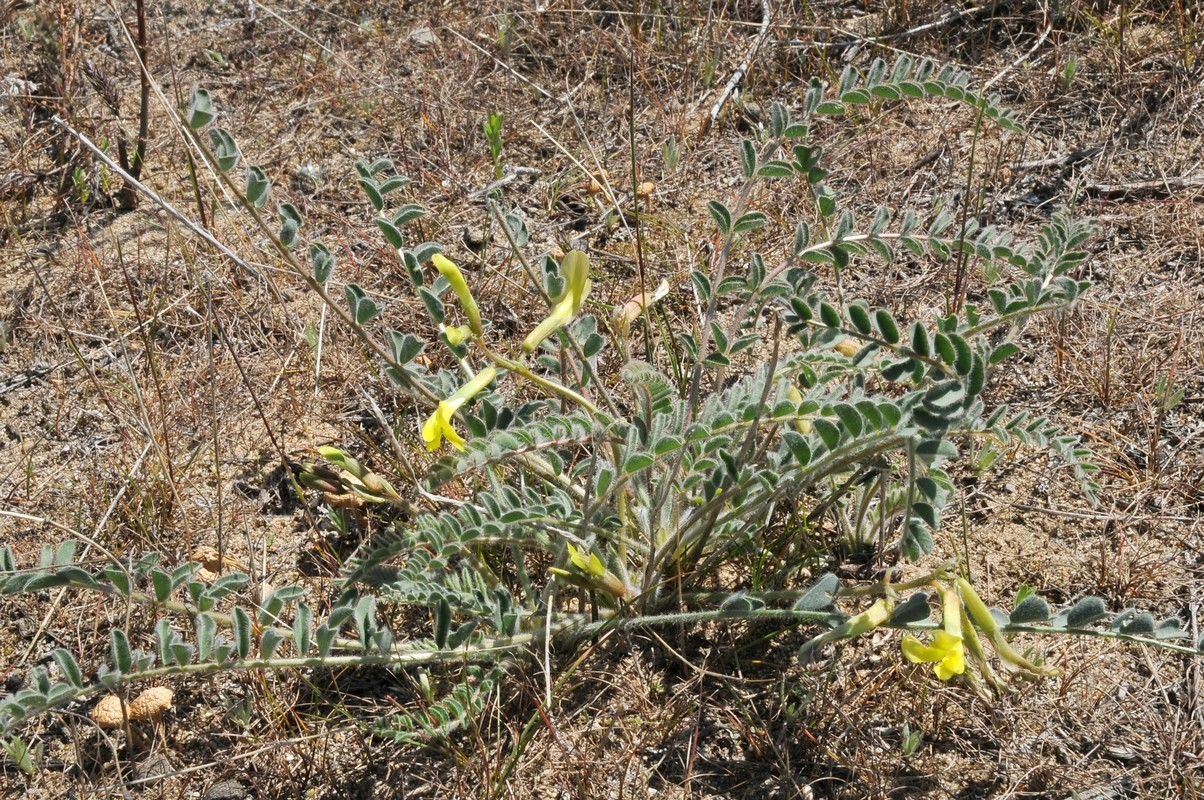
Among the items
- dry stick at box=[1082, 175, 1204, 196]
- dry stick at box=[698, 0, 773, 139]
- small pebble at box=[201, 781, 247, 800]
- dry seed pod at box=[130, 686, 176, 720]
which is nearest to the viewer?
small pebble at box=[201, 781, 247, 800]

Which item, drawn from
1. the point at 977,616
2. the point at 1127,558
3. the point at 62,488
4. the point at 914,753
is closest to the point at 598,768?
the point at 914,753

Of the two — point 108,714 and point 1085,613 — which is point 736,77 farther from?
point 108,714

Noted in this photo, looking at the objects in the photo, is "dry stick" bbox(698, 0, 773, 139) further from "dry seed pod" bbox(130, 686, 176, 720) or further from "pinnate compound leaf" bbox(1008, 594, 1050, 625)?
"dry seed pod" bbox(130, 686, 176, 720)

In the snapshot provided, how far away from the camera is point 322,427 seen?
2.77m

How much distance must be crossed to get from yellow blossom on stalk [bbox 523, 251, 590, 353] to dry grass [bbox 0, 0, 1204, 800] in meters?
0.69

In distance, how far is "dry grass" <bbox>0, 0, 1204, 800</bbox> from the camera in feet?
6.57

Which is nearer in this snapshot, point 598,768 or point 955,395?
point 955,395

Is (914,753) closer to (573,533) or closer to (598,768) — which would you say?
(598,768)

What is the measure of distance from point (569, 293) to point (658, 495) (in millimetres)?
495

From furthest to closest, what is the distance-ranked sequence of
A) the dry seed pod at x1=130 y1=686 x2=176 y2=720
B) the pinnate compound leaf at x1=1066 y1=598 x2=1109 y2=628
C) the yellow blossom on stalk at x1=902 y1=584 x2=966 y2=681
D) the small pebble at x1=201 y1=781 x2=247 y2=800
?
the dry seed pod at x1=130 y1=686 x2=176 y2=720, the small pebble at x1=201 y1=781 x2=247 y2=800, the pinnate compound leaf at x1=1066 y1=598 x2=1109 y2=628, the yellow blossom on stalk at x1=902 y1=584 x2=966 y2=681

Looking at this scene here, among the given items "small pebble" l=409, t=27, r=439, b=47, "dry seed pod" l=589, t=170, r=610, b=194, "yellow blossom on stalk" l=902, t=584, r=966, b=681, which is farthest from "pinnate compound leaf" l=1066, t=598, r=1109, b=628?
"small pebble" l=409, t=27, r=439, b=47

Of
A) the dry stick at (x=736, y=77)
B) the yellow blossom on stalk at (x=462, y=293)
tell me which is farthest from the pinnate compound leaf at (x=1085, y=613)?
the dry stick at (x=736, y=77)

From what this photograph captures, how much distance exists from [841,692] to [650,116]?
218 centimetres

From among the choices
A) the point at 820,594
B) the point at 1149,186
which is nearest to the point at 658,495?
the point at 820,594
